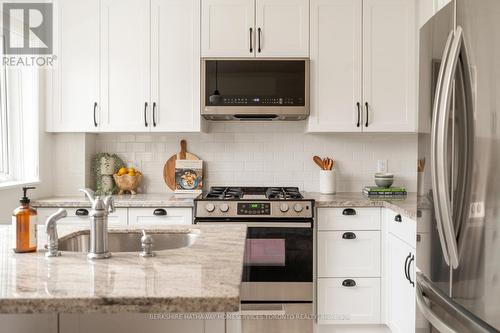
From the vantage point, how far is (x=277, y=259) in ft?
10.7

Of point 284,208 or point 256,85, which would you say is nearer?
point 284,208


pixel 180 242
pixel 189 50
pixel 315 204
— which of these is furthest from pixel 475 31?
pixel 189 50

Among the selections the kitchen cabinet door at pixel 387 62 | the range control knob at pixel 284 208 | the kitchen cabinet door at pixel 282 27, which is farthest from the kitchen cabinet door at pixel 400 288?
the kitchen cabinet door at pixel 282 27

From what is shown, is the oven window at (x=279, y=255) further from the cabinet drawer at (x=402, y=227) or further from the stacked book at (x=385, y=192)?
the stacked book at (x=385, y=192)

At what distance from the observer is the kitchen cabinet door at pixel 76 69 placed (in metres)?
3.61

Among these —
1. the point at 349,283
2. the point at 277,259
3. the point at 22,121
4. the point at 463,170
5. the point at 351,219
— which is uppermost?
the point at 22,121

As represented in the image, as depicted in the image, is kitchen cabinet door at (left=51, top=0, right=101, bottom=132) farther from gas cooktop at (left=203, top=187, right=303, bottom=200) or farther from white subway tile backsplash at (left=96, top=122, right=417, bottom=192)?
gas cooktop at (left=203, top=187, right=303, bottom=200)

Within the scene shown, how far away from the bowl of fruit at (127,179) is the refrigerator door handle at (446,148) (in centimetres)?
269

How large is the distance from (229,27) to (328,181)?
1420 millimetres

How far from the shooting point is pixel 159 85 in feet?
11.8

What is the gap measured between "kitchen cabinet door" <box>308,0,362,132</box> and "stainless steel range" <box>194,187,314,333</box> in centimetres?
74

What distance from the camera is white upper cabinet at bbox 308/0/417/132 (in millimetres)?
3564

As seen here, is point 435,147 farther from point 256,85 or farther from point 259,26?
point 259,26

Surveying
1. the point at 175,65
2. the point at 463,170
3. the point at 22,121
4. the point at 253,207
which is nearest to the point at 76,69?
the point at 22,121
